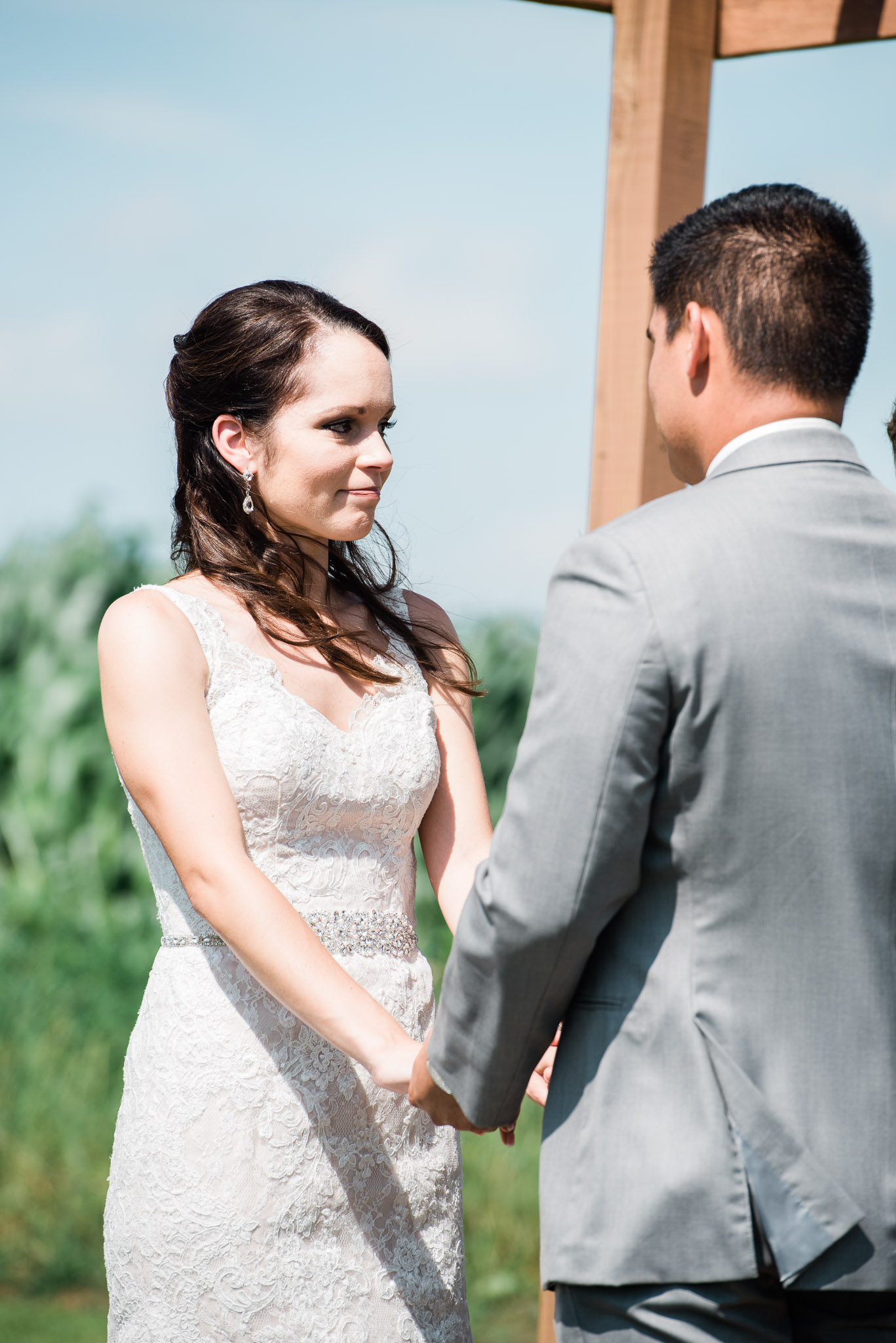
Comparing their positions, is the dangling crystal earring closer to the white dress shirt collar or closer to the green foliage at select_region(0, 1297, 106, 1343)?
the white dress shirt collar

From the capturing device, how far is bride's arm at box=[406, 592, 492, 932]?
2557 mm

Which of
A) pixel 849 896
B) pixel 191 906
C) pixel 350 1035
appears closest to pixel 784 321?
pixel 849 896

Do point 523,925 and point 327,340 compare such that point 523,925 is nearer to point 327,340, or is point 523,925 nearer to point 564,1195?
point 564,1195

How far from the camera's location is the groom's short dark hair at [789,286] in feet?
5.27

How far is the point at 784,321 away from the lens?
160cm

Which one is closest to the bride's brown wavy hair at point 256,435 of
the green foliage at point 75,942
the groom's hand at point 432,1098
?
the groom's hand at point 432,1098

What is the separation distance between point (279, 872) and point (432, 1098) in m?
0.58

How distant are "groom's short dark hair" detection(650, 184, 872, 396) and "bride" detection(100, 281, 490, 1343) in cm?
95

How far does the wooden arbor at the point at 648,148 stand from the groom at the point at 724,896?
46.2 inches

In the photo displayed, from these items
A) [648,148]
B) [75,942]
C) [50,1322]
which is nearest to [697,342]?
[648,148]

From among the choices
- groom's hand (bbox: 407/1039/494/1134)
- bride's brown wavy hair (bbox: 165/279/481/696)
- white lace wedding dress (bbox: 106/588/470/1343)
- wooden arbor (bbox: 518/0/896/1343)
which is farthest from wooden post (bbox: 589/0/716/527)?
groom's hand (bbox: 407/1039/494/1134)

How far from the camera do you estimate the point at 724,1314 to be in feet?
4.95

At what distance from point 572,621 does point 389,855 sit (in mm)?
998

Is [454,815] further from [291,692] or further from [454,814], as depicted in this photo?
[291,692]
